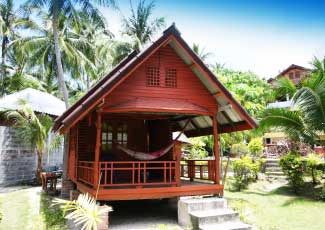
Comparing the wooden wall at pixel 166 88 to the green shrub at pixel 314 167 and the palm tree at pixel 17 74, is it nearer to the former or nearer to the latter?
the green shrub at pixel 314 167

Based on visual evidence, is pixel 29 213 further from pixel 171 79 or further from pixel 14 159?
pixel 14 159

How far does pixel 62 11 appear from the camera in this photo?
54.1ft

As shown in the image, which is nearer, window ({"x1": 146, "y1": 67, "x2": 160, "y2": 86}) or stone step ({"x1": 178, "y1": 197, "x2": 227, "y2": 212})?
stone step ({"x1": 178, "y1": 197, "x2": 227, "y2": 212})

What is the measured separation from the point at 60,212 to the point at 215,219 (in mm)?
5328

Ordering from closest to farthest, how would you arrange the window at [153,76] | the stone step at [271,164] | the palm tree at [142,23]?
the window at [153,76] < the stone step at [271,164] < the palm tree at [142,23]

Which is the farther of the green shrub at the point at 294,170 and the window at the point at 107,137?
the green shrub at the point at 294,170

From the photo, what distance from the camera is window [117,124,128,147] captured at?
12.0 meters

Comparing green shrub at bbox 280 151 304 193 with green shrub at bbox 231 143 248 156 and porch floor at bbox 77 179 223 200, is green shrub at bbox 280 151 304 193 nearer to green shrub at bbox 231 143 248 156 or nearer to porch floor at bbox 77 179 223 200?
porch floor at bbox 77 179 223 200

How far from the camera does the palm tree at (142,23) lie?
1126 inches

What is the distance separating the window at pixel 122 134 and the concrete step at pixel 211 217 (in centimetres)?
468

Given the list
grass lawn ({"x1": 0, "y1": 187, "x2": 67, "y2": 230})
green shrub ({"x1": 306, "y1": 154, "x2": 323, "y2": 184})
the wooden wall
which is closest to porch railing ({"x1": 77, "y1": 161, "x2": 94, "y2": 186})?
grass lawn ({"x1": 0, "y1": 187, "x2": 67, "y2": 230})

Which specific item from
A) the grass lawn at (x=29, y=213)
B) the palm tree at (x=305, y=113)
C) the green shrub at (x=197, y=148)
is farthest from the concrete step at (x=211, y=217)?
the green shrub at (x=197, y=148)

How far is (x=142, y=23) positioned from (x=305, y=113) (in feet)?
63.3

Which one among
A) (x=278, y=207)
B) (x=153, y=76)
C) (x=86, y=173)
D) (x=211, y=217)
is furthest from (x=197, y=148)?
(x=211, y=217)
